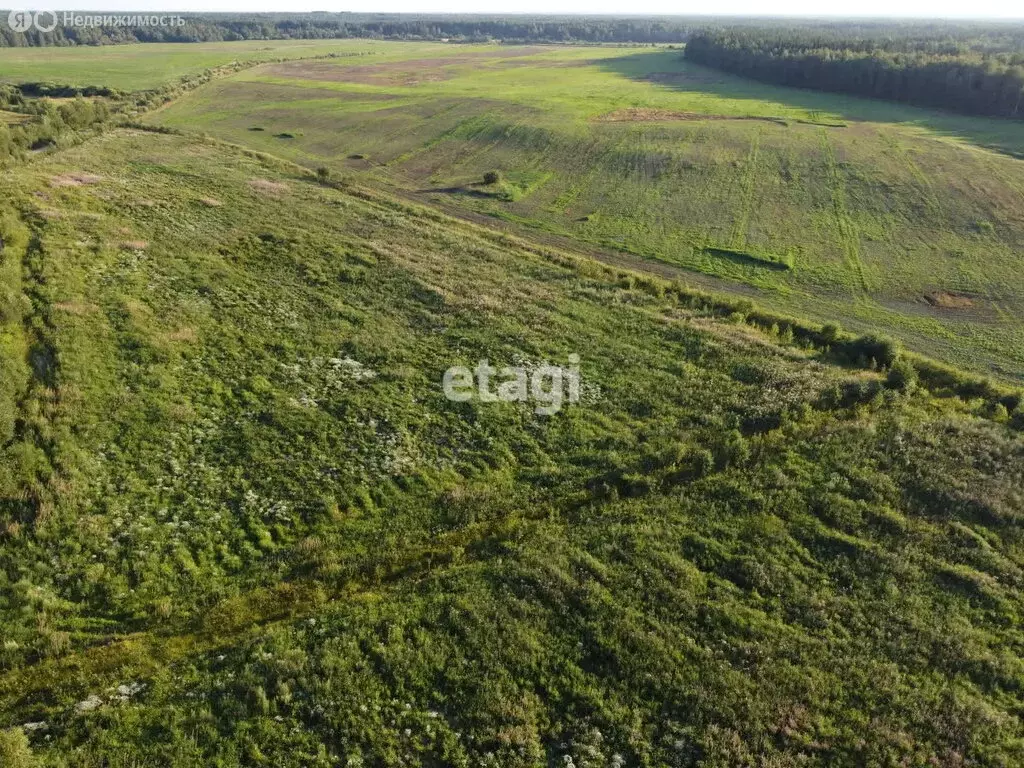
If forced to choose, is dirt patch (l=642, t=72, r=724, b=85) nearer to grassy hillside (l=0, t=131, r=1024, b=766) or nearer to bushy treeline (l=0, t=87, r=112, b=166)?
bushy treeline (l=0, t=87, r=112, b=166)

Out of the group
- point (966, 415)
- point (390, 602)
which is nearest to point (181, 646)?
point (390, 602)

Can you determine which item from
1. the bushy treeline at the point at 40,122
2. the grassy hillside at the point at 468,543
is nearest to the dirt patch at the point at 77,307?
the grassy hillside at the point at 468,543

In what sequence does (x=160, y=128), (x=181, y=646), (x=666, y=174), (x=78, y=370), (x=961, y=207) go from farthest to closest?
(x=160, y=128), (x=666, y=174), (x=961, y=207), (x=78, y=370), (x=181, y=646)

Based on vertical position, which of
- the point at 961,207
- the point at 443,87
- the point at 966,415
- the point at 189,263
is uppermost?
the point at 443,87

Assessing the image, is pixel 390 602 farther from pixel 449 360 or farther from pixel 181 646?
pixel 449 360

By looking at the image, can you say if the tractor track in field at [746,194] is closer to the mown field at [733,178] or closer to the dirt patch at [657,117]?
the mown field at [733,178]

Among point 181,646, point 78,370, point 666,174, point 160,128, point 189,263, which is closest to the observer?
point 181,646

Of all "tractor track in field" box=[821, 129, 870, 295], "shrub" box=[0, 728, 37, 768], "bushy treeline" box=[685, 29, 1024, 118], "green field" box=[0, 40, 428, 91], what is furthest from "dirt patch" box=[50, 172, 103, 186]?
"bushy treeline" box=[685, 29, 1024, 118]
